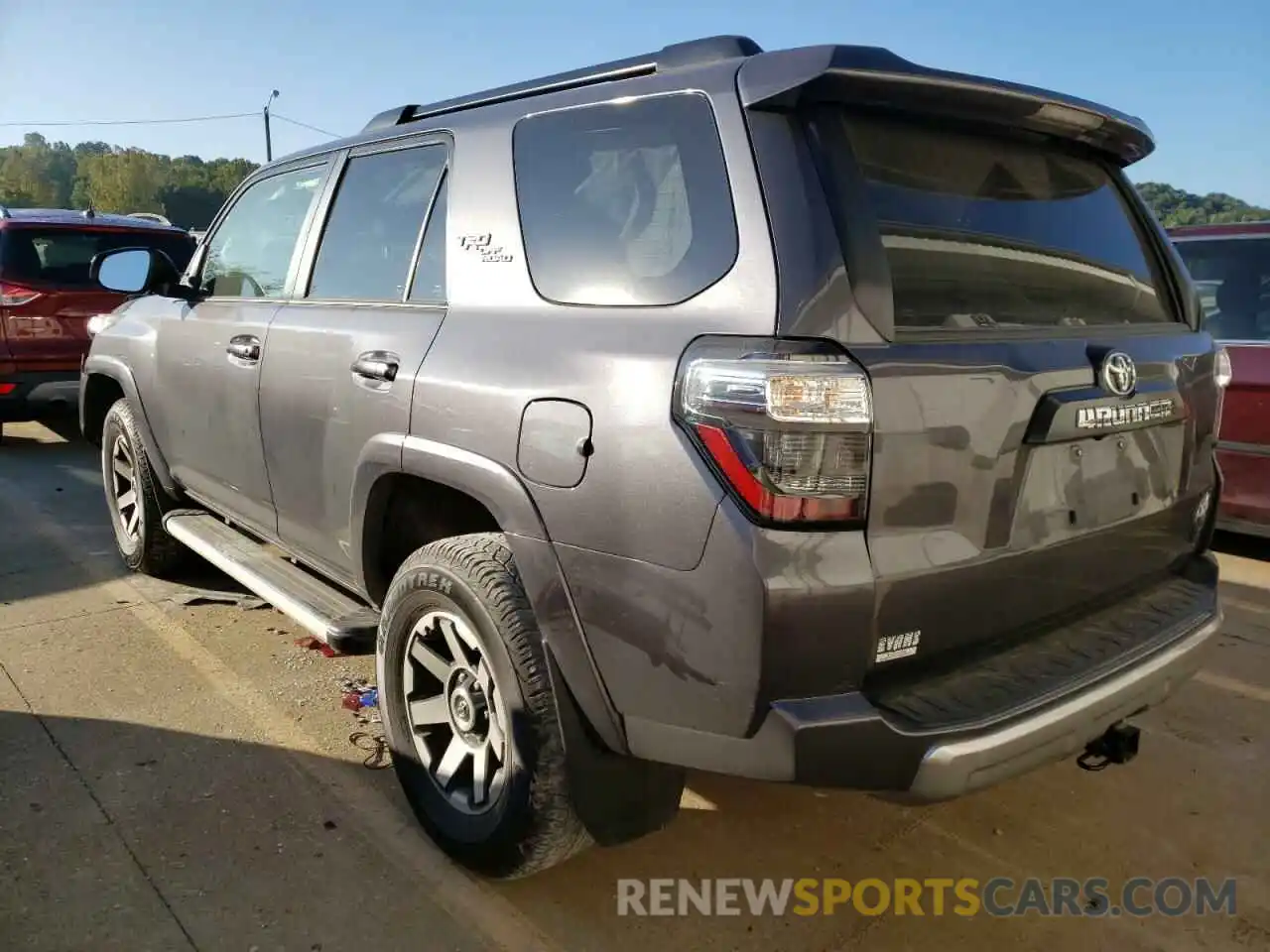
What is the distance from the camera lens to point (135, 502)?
15.8 feet

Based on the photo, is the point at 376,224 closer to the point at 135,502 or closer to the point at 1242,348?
the point at 135,502

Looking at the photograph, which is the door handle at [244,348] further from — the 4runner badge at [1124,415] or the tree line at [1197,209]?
the tree line at [1197,209]

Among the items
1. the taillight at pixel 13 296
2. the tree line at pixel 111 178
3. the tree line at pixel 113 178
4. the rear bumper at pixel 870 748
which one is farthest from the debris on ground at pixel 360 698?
the tree line at pixel 111 178

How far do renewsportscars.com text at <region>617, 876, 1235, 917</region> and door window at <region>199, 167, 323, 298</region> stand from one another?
2.50 m

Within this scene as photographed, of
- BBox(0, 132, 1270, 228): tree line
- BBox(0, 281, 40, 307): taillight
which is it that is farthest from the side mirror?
BBox(0, 132, 1270, 228): tree line

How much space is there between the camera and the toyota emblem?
2.21m

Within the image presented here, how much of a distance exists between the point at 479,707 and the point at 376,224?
1617 millimetres

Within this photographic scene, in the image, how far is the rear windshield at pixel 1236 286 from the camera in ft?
17.8

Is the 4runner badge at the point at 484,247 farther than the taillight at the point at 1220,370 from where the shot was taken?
No

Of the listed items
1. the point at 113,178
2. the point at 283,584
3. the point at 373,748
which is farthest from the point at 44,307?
the point at 113,178

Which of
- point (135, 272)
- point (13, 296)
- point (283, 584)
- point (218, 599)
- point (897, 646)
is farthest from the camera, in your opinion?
point (13, 296)

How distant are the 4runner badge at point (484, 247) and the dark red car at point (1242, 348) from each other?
4.29 metres

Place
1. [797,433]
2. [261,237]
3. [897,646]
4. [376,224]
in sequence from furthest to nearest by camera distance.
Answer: [261,237] → [376,224] → [897,646] → [797,433]

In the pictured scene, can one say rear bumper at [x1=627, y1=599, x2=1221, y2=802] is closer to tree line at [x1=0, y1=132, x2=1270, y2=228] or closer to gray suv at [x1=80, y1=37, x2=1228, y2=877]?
gray suv at [x1=80, y1=37, x2=1228, y2=877]
